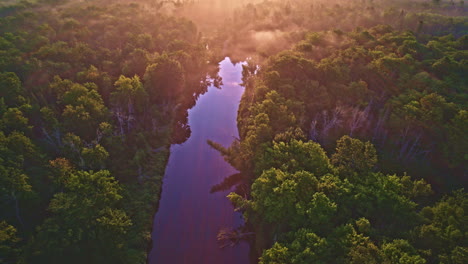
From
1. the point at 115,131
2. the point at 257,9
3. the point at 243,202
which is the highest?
the point at 257,9

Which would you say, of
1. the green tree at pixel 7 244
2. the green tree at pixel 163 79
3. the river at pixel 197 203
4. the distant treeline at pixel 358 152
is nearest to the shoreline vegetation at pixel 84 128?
the green tree at pixel 7 244

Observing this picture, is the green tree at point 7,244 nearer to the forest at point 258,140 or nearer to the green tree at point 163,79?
the forest at point 258,140

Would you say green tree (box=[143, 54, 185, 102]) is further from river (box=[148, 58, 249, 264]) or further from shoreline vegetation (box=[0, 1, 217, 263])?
river (box=[148, 58, 249, 264])

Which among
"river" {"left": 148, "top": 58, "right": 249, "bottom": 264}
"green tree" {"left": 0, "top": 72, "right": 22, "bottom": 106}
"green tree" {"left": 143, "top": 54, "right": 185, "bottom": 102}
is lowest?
"river" {"left": 148, "top": 58, "right": 249, "bottom": 264}

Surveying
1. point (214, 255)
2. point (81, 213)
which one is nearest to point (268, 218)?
point (214, 255)

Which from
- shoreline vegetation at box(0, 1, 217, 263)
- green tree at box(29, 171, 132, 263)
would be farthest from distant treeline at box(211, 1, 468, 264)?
green tree at box(29, 171, 132, 263)

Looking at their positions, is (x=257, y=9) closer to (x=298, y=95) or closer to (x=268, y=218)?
(x=298, y=95)
